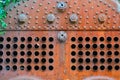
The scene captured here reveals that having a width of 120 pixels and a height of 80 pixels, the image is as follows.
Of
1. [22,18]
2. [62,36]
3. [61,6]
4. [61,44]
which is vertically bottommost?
[61,44]

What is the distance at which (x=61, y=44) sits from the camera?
941cm

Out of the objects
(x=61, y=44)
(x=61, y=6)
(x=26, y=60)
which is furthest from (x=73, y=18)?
(x=26, y=60)

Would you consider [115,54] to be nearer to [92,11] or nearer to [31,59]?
[92,11]

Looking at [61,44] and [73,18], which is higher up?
[73,18]

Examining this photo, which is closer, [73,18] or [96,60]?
[73,18]

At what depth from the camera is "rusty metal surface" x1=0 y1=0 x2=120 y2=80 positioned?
9.38m

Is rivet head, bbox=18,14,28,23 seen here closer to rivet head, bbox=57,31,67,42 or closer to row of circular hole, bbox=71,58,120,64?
rivet head, bbox=57,31,67,42

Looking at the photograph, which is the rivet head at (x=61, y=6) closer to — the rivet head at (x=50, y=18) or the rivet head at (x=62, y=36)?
the rivet head at (x=50, y=18)

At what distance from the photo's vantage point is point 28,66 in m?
9.44

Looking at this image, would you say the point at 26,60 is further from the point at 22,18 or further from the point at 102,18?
the point at 102,18

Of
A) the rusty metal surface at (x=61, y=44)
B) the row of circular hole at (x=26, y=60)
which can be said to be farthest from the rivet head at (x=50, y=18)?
the row of circular hole at (x=26, y=60)

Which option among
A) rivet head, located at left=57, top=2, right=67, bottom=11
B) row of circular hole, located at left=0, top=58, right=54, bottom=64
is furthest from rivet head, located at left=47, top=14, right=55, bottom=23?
row of circular hole, located at left=0, top=58, right=54, bottom=64

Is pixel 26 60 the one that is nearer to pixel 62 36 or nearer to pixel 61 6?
pixel 62 36

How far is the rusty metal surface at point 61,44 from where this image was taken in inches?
369
